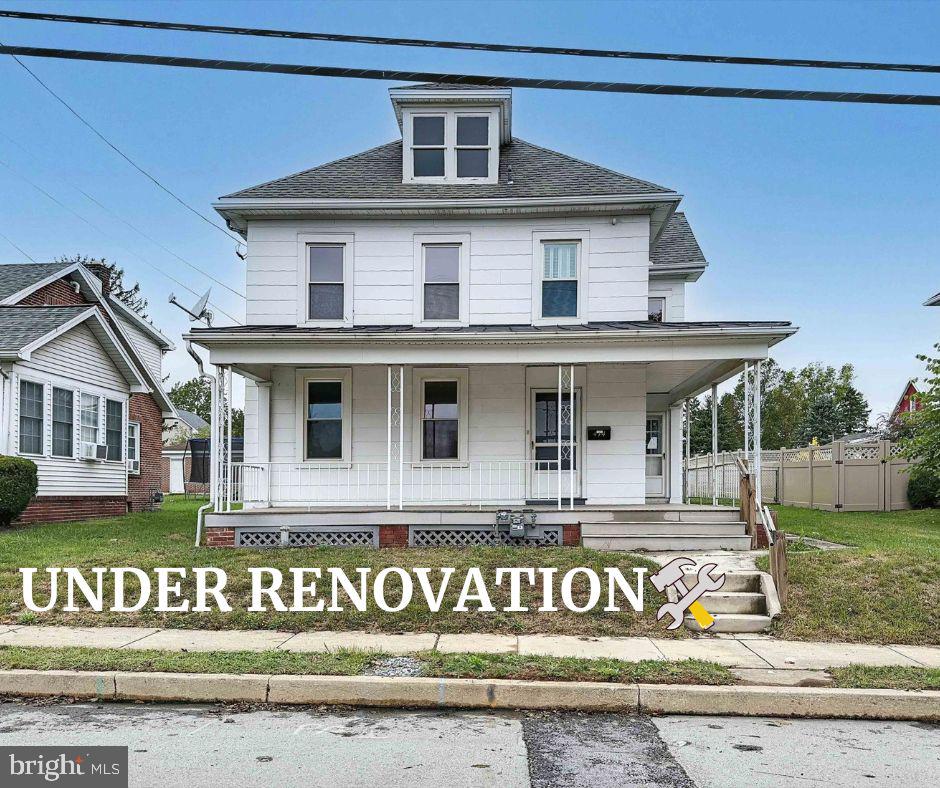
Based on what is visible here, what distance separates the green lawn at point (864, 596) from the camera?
26.0 feet

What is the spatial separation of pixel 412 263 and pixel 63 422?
33.9 feet

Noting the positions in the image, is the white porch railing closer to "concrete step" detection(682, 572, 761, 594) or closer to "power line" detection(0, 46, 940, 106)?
"concrete step" detection(682, 572, 761, 594)

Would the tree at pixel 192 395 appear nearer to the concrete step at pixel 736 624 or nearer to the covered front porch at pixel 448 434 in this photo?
the covered front porch at pixel 448 434

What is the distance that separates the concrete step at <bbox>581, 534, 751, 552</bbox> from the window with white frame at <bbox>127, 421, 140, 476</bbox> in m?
16.0

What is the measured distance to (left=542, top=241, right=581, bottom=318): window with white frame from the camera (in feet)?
47.0

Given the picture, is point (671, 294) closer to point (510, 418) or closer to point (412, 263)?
point (510, 418)

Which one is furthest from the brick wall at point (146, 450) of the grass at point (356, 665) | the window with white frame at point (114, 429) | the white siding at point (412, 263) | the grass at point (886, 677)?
the grass at point (886, 677)

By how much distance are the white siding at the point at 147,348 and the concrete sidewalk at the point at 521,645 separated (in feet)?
69.6

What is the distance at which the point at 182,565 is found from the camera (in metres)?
10.1

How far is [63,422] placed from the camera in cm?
1895

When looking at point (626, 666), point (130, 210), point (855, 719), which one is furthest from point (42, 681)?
point (130, 210)

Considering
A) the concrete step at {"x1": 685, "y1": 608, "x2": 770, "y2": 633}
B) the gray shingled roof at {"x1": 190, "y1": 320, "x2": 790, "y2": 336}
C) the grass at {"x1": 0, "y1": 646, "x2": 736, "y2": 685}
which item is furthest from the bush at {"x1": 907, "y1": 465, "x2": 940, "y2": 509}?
the grass at {"x1": 0, "y1": 646, "x2": 736, "y2": 685}

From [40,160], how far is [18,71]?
49.6ft

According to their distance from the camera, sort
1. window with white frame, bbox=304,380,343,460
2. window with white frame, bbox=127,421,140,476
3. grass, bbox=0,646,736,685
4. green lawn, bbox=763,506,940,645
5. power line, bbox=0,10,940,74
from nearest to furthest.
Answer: grass, bbox=0,646,736,685 → power line, bbox=0,10,940,74 → green lawn, bbox=763,506,940,645 → window with white frame, bbox=304,380,343,460 → window with white frame, bbox=127,421,140,476
